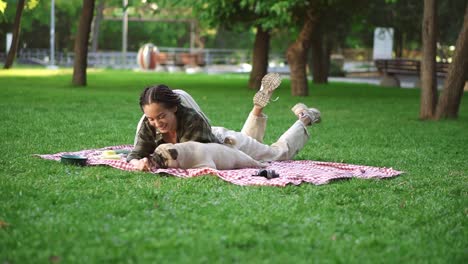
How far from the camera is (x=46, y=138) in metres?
11.1

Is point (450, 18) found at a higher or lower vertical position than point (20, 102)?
higher

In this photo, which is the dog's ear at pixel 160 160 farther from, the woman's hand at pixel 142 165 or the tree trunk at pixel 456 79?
the tree trunk at pixel 456 79

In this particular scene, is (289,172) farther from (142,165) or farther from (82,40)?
(82,40)

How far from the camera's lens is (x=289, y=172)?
26.4 ft

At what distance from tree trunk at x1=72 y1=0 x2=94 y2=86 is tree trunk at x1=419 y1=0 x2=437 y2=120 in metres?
11.8

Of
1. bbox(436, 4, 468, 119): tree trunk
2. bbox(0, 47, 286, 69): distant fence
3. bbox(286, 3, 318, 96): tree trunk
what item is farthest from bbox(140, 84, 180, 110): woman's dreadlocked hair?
bbox(0, 47, 286, 69): distant fence

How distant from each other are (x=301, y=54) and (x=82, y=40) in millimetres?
6556

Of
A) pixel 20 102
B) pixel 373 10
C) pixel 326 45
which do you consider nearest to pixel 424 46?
pixel 20 102

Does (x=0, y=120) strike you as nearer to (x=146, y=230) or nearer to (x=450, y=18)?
(x=146, y=230)

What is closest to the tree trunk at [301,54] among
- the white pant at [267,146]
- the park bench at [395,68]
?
the park bench at [395,68]

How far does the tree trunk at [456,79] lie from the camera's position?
1548 centimetres

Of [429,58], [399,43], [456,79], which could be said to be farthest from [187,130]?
[399,43]

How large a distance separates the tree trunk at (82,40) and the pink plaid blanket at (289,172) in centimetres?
1612

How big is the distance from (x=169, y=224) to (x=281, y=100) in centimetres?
1688
